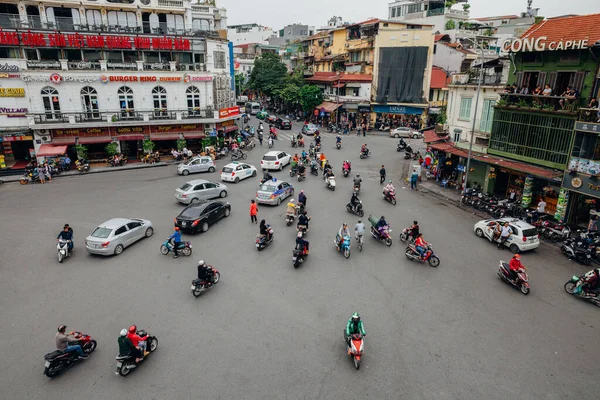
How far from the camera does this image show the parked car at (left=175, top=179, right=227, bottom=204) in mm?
23172

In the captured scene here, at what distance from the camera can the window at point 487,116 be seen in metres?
25.9

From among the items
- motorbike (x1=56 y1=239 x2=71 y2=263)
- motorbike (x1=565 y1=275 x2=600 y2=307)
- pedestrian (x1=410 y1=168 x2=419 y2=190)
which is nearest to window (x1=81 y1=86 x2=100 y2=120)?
motorbike (x1=56 y1=239 x2=71 y2=263)

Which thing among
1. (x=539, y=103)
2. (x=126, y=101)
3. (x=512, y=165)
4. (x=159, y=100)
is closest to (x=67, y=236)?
(x=126, y=101)

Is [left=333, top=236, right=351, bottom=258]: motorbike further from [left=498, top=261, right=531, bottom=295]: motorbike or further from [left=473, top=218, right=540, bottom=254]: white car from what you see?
[left=473, top=218, right=540, bottom=254]: white car

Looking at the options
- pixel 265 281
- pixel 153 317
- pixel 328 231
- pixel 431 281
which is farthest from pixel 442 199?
pixel 153 317

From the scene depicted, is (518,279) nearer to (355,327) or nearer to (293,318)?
(355,327)

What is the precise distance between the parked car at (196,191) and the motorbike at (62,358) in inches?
505

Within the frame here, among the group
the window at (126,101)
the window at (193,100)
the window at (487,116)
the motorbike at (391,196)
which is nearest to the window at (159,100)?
the window at (126,101)

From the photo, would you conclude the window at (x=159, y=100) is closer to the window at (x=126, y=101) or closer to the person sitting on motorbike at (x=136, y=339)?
the window at (x=126, y=101)

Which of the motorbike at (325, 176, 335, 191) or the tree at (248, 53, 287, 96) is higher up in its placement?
the tree at (248, 53, 287, 96)

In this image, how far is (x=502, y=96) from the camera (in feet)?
78.1

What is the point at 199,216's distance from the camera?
63.3 feet

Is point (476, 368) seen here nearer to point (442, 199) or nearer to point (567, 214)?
point (567, 214)

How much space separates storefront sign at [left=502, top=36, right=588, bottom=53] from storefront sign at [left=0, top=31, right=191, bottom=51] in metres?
27.4
